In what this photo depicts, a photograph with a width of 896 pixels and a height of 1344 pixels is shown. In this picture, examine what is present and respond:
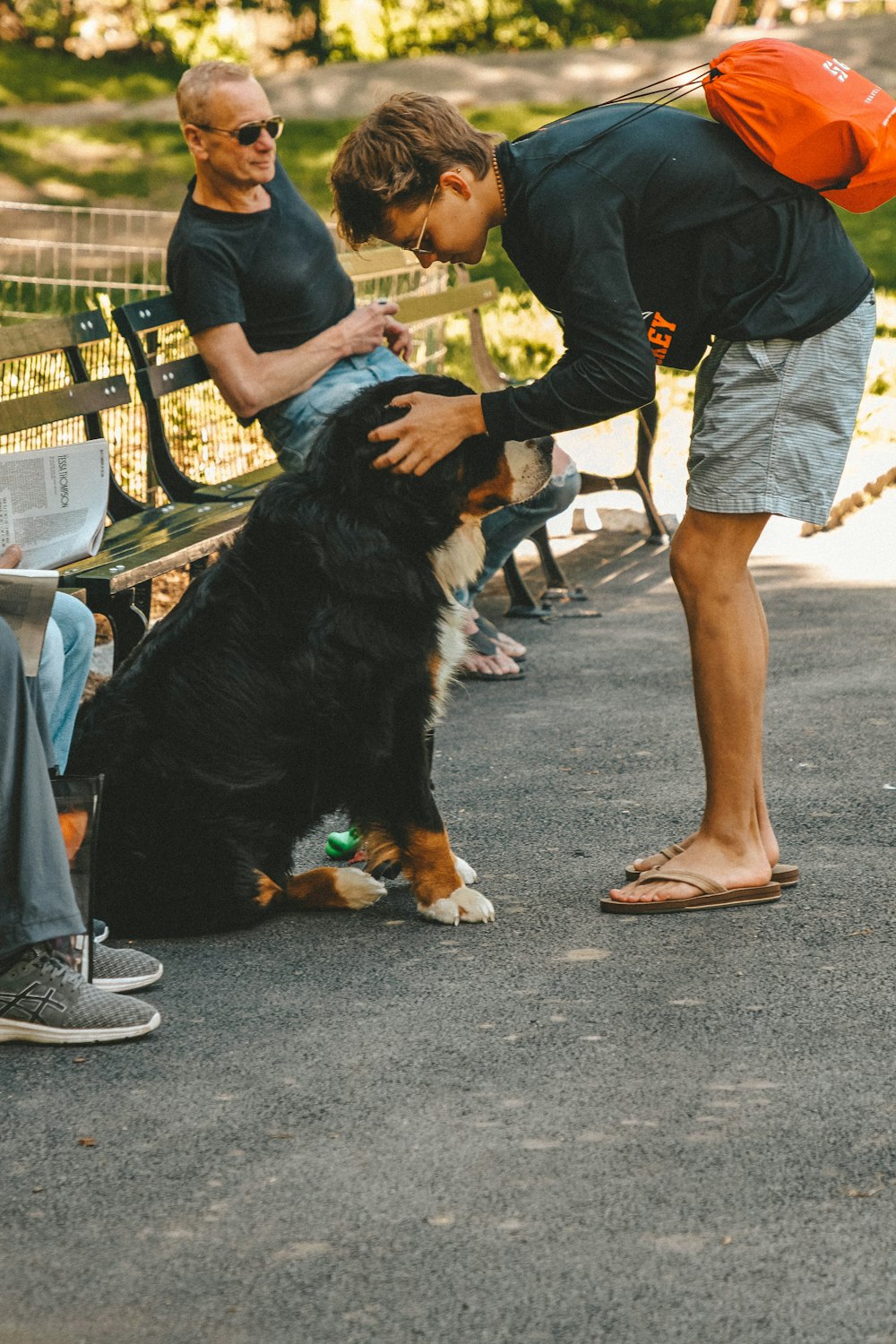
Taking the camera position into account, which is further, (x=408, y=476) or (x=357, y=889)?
(x=357, y=889)

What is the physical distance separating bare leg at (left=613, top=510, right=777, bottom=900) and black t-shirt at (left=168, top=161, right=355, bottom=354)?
2107mm

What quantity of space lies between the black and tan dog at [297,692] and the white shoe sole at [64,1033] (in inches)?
22.8

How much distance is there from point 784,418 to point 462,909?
4.45 feet

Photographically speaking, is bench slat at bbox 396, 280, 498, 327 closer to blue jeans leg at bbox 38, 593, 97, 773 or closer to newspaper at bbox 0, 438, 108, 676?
newspaper at bbox 0, 438, 108, 676

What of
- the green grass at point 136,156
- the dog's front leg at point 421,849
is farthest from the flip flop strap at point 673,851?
the green grass at point 136,156

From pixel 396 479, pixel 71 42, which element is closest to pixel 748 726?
pixel 396 479

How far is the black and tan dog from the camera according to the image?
3.63 metres

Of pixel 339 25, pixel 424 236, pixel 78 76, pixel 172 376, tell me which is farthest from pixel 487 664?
pixel 78 76

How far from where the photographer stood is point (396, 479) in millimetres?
3598

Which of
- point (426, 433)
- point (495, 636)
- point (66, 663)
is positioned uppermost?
point (426, 433)

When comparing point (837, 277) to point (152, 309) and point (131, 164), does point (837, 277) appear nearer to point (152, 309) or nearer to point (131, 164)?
point (152, 309)

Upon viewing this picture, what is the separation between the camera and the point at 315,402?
5301 millimetres

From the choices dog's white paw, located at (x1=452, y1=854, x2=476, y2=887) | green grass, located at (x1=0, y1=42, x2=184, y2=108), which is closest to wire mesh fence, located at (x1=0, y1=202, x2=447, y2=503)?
dog's white paw, located at (x1=452, y1=854, x2=476, y2=887)

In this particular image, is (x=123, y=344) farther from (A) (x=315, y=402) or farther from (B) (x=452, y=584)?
(B) (x=452, y=584)
